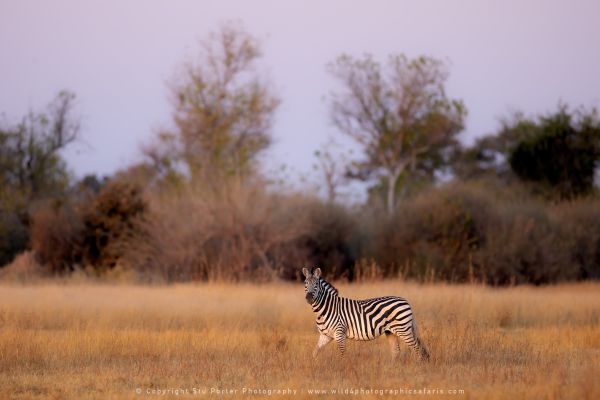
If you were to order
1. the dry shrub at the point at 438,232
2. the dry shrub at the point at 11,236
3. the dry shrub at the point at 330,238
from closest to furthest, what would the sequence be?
the dry shrub at the point at 438,232 → the dry shrub at the point at 330,238 → the dry shrub at the point at 11,236

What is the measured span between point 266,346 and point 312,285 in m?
1.80

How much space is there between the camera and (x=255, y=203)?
30.5 m

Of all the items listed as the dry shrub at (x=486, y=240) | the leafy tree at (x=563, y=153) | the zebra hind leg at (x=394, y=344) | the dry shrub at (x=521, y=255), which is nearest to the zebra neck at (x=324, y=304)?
the zebra hind leg at (x=394, y=344)

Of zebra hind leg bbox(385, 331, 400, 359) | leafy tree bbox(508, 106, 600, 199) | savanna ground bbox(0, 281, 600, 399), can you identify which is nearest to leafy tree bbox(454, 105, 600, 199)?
leafy tree bbox(508, 106, 600, 199)

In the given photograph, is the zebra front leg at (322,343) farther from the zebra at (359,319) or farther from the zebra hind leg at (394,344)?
the zebra hind leg at (394,344)

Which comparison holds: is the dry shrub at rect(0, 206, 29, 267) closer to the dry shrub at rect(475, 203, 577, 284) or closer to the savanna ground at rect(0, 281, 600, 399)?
the savanna ground at rect(0, 281, 600, 399)

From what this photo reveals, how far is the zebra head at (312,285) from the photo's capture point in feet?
41.3

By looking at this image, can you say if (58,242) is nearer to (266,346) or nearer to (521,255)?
(521,255)

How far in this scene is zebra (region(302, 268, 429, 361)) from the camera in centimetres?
1255

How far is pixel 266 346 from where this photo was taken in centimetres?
1386

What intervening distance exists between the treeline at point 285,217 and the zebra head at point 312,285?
1017 cm

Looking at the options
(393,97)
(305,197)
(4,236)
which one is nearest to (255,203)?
(305,197)

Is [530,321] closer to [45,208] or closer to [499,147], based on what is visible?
[45,208]

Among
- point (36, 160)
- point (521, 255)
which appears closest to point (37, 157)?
point (36, 160)
